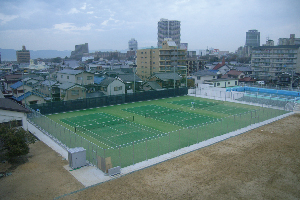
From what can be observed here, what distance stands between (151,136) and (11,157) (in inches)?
411

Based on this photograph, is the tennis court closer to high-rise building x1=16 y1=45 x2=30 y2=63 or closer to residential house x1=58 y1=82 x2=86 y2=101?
residential house x1=58 y1=82 x2=86 y2=101

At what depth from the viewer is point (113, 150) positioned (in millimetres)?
17719

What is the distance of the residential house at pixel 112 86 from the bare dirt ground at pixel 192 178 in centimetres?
2011

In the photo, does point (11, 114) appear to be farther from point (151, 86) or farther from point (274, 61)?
point (274, 61)

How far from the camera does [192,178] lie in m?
13.5

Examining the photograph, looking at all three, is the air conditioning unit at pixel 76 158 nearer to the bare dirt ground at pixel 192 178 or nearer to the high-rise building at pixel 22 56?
the bare dirt ground at pixel 192 178

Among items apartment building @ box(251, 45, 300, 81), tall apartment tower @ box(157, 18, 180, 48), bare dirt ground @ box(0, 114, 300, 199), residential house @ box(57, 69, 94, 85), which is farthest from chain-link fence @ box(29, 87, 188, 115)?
tall apartment tower @ box(157, 18, 180, 48)

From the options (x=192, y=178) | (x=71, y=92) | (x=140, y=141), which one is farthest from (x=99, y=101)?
(x=192, y=178)

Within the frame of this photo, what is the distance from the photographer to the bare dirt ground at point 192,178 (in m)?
11.9

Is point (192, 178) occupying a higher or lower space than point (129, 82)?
lower

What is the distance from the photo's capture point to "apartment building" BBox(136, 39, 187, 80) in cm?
6016

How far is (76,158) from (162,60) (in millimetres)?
47918

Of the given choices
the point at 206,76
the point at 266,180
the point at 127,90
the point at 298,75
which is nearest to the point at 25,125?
the point at 266,180

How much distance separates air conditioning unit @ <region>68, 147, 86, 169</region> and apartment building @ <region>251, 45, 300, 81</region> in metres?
57.9
